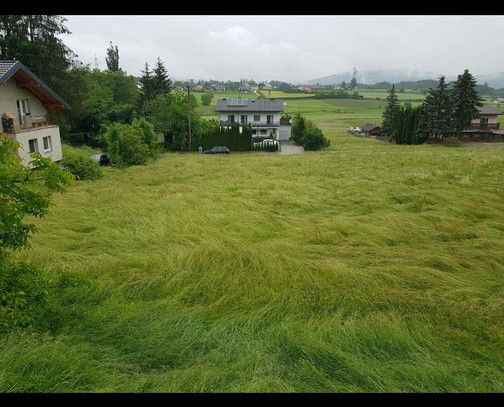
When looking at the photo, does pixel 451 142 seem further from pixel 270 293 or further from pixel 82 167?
pixel 270 293

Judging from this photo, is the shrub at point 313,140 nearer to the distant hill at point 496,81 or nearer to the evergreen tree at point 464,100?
the evergreen tree at point 464,100

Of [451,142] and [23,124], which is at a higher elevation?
[23,124]

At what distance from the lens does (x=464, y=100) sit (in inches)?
1166

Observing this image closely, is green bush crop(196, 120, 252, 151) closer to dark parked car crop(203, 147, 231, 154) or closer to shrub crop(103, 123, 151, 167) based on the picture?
dark parked car crop(203, 147, 231, 154)

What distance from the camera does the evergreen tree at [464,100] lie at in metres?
29.5

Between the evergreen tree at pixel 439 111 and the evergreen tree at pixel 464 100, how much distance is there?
507 mm

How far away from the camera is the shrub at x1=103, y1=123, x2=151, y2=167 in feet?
59.3

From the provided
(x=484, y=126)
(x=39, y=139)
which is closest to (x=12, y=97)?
(x=39, y=139)

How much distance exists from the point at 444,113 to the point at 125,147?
27293 millimetres

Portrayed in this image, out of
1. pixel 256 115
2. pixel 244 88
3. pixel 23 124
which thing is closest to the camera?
pixel 23 124

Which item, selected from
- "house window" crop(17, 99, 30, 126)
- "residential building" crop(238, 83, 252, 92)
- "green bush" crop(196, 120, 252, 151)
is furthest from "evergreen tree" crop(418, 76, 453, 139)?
"residential building" crop(238, 83, 252, 92)

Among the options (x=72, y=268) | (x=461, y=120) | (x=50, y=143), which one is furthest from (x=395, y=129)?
(x=72, y=268)
